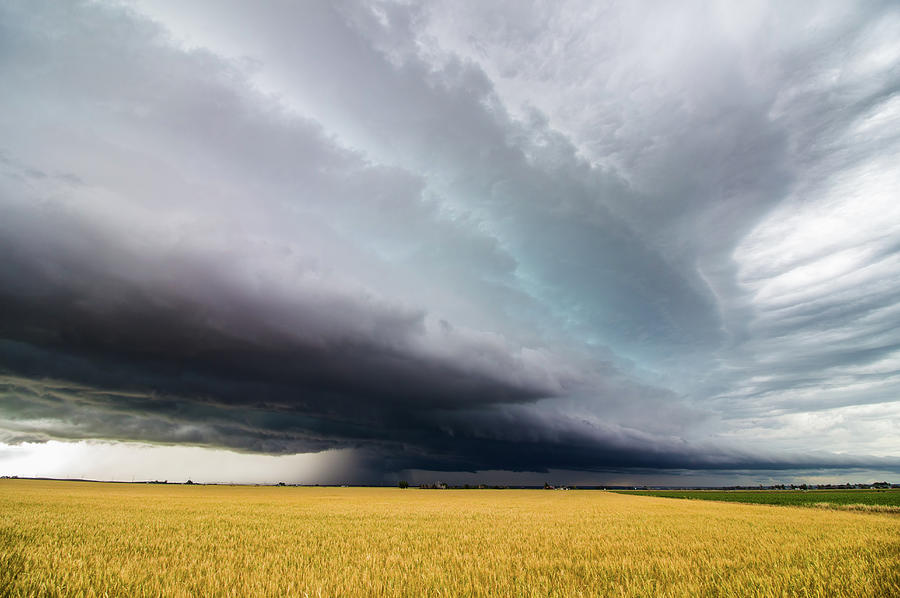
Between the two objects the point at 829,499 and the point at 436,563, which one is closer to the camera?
the point at 436,563

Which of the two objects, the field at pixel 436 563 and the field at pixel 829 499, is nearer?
the field at pixel 436 563

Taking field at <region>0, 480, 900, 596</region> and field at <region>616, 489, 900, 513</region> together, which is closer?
field at <region>0, 480, 900, 596</region>

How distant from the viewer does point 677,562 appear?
459 inches

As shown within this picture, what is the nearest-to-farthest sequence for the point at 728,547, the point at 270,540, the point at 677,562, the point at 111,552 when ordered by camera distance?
1. the point at 677,562
2. the point at 111,552
3. the point at 728,547
4. the point at 270,540

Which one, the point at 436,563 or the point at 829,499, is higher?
the point at 436,563

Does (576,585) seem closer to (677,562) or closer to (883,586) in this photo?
(677,562)

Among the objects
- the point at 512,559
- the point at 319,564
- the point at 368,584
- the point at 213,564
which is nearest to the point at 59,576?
the point at 213,564

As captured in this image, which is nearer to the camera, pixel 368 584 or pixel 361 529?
pixel 368 584

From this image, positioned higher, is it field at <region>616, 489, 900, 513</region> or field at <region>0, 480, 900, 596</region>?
field at <region>0, 480, 900, 596</region>

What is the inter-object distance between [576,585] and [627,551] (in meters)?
5.91

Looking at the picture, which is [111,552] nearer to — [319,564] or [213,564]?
[213,564]

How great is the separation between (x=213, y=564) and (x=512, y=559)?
770 centimetres

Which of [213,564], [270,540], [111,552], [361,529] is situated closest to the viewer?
[213,564]

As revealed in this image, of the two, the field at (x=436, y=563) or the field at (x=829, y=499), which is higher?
the field at (x=436, y=563)
